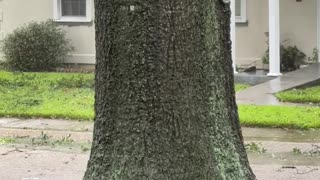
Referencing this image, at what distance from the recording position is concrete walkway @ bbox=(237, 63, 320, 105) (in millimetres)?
11508

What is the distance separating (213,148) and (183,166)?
0.80 ft

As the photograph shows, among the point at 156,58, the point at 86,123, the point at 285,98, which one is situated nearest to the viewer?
the point at 156,58

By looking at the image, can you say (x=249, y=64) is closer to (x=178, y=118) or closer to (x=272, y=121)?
(x=272, y=121)

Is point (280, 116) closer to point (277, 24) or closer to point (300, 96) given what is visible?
point (300, 96)

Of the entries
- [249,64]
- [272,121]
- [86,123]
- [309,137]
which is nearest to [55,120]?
[86,123]

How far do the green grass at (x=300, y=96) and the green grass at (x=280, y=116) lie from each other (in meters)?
0.79

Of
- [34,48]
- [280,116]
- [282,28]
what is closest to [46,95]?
[34,48]

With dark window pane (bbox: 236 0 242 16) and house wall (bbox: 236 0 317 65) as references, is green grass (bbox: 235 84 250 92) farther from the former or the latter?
dark window pane (bbox: 236 0 242 16)

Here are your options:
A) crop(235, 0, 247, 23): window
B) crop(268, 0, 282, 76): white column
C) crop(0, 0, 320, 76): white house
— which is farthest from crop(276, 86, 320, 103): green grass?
crop(235, 0, 247, 23): window

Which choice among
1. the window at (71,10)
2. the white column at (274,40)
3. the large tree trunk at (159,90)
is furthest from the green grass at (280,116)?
the window at (71,10)

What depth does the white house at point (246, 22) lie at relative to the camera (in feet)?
50.4

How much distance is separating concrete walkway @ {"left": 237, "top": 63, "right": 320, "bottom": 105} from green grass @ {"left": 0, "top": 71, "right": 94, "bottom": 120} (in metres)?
2.85

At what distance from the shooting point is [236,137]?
4324mm

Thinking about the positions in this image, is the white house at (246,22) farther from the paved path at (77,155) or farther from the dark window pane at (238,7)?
the paved path at (77,155)
